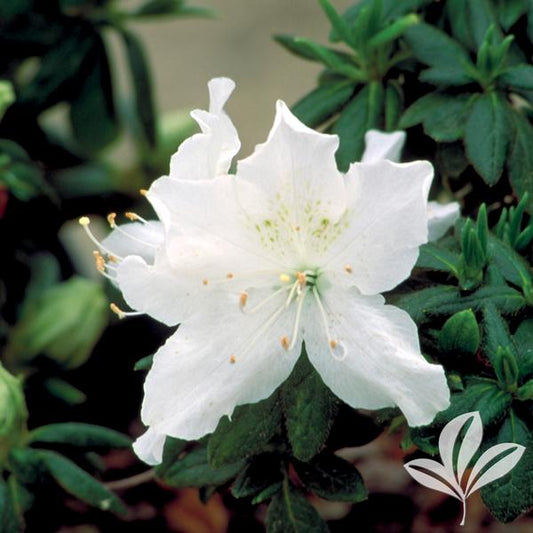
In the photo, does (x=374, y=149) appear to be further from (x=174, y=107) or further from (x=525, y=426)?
(x=174, y=107)

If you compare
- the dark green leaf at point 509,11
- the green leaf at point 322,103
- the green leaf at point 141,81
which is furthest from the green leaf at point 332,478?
the green leaf at point 141,81

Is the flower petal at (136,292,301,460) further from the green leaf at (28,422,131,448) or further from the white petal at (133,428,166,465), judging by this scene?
the green leaf at (28,422,131,448)

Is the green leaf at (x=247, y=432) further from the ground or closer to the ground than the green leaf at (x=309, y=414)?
closer to the ground

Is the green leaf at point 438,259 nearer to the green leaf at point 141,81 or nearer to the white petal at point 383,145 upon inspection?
the white petal at point 383,145

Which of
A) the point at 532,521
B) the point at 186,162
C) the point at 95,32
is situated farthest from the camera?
the point at 95,32

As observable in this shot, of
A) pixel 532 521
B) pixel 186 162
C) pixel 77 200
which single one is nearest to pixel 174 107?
pixel 77 200

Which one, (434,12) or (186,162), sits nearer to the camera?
(186,162)
